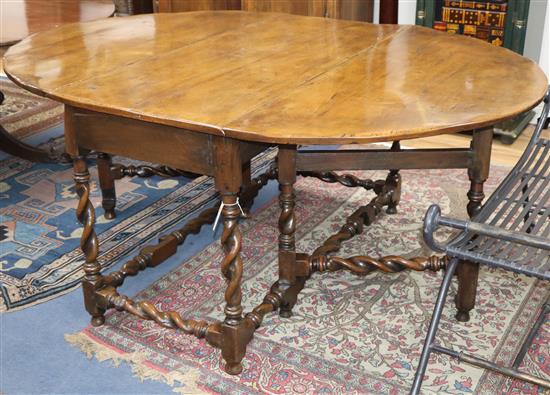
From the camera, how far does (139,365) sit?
221cm

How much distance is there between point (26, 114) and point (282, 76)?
2.66 m

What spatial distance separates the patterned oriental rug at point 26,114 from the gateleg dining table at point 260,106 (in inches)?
61.7

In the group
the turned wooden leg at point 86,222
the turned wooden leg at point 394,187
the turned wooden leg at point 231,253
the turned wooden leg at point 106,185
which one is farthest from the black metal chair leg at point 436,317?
the turned wooden leg at point 106,185

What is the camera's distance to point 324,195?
10.9 ft

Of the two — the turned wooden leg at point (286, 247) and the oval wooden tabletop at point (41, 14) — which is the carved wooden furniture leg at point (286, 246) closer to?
the turned wooden leg at point (286, 247)

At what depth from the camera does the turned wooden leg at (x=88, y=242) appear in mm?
2252

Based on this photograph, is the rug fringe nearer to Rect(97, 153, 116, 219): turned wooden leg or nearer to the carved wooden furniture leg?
the carved wooden furniture leg

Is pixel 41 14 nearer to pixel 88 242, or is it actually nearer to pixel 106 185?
pixel 106 185

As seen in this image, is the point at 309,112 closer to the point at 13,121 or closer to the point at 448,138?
the point at 448,138

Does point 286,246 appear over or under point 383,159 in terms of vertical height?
under

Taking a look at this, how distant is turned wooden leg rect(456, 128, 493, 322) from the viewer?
2.16m

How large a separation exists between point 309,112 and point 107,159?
1334 millimetres

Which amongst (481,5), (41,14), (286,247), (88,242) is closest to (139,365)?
(88,242)

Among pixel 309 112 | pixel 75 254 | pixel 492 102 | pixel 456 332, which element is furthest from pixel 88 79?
pixel 456 332
